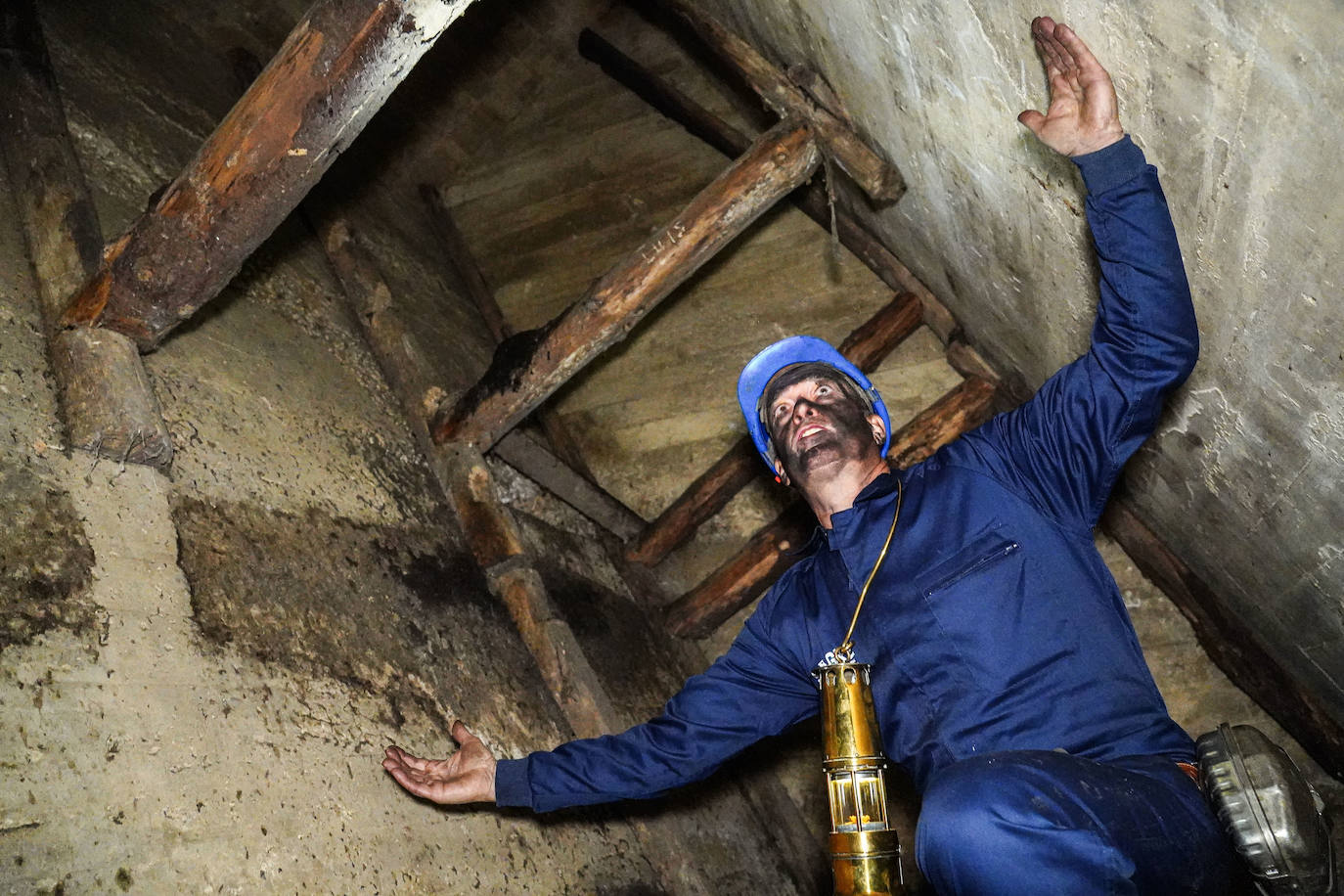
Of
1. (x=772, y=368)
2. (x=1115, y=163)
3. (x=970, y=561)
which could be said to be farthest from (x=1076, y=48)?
(x=772, y=368)

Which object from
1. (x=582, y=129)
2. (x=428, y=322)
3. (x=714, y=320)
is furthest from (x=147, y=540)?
(x=582, y=129)

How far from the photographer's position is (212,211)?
2221 mm

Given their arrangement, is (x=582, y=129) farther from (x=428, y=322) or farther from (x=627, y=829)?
(x=627, y=829)

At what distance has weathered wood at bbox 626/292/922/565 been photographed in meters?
4.08

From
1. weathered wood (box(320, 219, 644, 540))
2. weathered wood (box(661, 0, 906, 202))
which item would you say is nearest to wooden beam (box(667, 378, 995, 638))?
weathered wood (box(320, 219, 644, 540))

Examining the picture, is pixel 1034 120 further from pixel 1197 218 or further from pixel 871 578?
pixel 871 578

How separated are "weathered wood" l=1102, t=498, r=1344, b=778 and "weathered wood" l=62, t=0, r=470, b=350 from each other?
2.82 meters

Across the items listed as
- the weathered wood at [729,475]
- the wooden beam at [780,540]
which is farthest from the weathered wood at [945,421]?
the weathered wood at [729,475]

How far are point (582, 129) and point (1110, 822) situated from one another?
4432mm

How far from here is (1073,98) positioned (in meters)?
1.82

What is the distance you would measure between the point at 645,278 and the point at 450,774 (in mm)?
1624

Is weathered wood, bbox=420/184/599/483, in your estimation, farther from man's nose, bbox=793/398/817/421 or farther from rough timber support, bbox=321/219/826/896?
man's nose, bbox=793/398/817/421

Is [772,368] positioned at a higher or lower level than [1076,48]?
lower

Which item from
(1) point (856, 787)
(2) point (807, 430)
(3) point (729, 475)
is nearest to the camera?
(1) point (856, 787)
